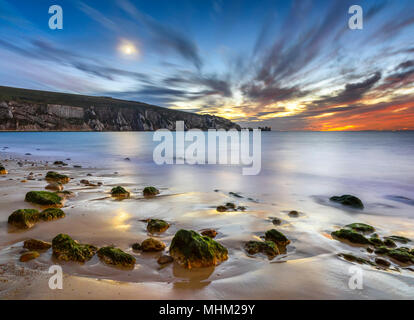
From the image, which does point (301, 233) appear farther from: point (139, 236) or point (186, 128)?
point (186, 128)

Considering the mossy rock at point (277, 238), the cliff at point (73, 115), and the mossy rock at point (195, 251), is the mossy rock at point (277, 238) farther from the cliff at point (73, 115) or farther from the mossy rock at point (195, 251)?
the cliff at point (73, 115)

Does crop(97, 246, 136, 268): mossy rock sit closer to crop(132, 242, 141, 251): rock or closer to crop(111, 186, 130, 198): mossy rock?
crop(132, 242, 141, 251): rock

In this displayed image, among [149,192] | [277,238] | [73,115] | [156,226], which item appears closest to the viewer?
[277,238]

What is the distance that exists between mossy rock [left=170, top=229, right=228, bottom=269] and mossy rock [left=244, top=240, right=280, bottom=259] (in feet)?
1.73

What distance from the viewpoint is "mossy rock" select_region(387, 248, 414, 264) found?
386 centimetres

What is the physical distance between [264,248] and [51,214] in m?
4.78

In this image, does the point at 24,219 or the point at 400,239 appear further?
the point at 400,239

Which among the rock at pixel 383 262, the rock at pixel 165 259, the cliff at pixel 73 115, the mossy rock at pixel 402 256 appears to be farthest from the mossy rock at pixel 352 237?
the cliff at pixel 73 115

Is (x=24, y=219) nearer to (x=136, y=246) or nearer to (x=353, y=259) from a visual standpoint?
(x=136, y=246)

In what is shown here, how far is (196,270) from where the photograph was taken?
336 centimetres

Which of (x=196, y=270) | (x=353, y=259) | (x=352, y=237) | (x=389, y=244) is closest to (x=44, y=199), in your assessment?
(x=196, y=270)

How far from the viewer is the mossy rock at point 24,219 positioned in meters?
4.51

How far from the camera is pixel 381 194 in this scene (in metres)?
10.5
